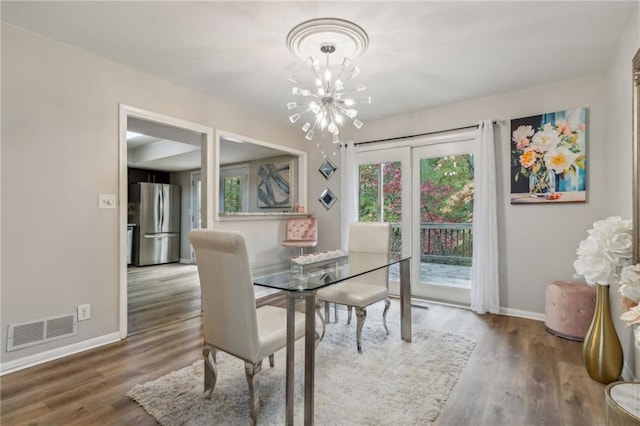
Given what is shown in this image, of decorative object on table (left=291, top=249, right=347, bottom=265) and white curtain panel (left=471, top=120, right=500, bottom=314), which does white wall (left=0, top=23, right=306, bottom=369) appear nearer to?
decorative object on table (left=291, top=249, right=347, bottom=265)

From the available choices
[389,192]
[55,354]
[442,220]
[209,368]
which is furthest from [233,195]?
[209,368]

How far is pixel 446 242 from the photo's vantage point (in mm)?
3898

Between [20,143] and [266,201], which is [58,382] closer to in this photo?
[20,143]

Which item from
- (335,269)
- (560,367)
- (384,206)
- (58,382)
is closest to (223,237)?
(335,269)

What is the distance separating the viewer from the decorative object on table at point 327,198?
15.6 ft

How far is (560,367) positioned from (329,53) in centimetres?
288

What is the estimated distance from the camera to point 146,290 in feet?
15.1

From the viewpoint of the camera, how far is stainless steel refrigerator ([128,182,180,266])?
682cm

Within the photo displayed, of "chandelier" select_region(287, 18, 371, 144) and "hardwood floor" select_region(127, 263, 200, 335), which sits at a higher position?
"chandelier" select_region(287, 18, 371, 144)

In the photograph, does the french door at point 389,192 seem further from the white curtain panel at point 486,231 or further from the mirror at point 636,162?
the mirror at point 636,162

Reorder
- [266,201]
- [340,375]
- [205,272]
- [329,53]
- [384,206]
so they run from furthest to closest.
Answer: [266,201] < [384,206] < [329,53] < [340,375] < [205,272]

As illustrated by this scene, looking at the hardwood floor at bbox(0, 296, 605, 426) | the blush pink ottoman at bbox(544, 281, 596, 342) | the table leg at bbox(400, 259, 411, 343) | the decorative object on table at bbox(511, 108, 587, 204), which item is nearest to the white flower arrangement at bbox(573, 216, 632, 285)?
the hardwood floor at bbox(0, 296, 605, 426)

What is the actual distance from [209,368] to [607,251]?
2481mm

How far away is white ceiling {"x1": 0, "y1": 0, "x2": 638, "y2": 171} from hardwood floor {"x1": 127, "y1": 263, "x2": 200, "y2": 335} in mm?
2457
